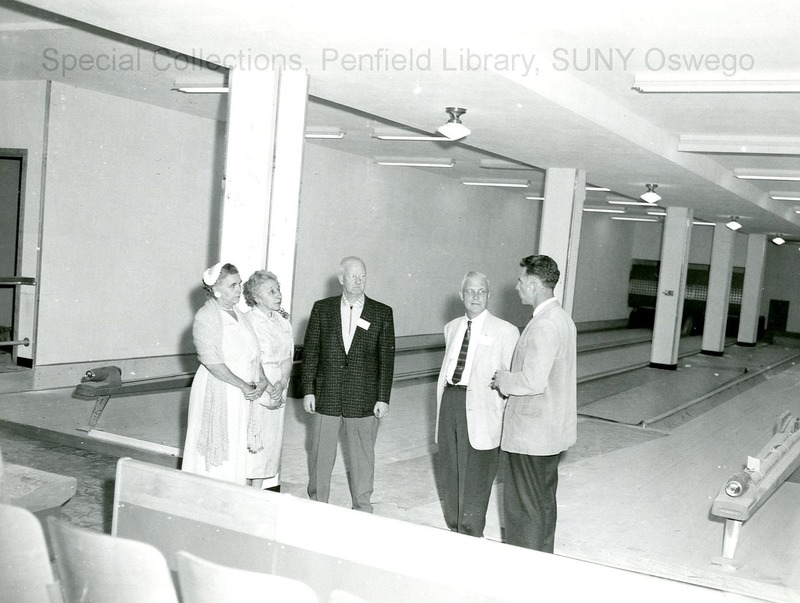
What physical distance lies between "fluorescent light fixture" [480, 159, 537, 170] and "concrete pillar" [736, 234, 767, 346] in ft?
35.1

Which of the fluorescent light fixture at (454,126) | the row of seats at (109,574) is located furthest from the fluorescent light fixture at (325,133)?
the row of seats at (109,574)

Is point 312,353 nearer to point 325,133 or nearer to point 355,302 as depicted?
point 355,302

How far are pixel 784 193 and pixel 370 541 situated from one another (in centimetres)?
1335

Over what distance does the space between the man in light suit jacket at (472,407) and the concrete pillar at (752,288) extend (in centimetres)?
1825

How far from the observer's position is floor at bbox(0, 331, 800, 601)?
542 centimetres

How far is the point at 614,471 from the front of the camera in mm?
7594

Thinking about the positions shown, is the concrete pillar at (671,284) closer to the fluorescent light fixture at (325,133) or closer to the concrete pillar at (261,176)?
the fluorescent light fixture at (325,133)

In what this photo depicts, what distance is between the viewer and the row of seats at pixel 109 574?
219cm

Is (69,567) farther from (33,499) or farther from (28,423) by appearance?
(28,423)

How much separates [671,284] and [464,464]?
11955 millimetres

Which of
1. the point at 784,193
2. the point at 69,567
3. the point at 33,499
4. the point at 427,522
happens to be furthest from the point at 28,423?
the point at 784,193

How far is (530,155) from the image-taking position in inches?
390

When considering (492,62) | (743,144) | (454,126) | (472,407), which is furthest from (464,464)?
(743,144)

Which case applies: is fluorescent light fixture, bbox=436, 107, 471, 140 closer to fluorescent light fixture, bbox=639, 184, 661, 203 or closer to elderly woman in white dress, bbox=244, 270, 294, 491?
elderly woman in white dress, bbox=244, 270, 294, 491
